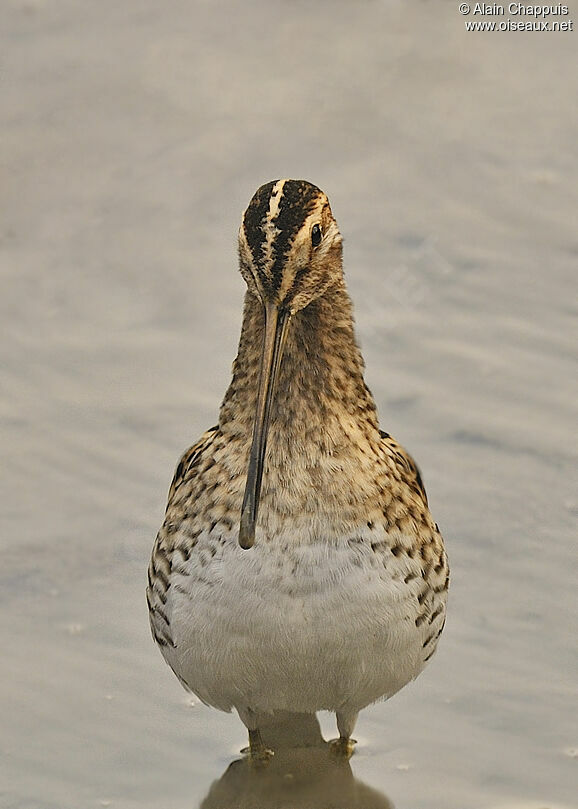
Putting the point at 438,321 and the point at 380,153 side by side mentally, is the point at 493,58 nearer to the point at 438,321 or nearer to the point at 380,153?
the point at 380,153

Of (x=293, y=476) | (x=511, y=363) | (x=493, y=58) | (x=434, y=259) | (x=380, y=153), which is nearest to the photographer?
(x=293, y=476)

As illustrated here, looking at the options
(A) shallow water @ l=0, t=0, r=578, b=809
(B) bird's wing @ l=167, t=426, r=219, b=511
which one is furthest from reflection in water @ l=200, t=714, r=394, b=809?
(B) bird's wing @ l=167, t=426, r=219, b=511

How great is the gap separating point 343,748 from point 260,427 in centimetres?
135

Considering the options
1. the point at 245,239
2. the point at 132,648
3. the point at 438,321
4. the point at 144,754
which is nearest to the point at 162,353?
the point at 438,321

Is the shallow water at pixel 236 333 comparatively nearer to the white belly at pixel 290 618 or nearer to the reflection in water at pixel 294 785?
the reflection in water at pixel 294 785

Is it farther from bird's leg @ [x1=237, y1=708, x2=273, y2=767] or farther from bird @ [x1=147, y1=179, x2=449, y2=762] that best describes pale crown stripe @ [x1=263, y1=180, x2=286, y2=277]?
bird's leg @ [x1=237, y1=708, x2=273, y2=767]

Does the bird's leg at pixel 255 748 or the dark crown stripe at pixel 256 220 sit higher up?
the dark crown stripe at pixel 256 220

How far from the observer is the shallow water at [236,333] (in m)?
5.25

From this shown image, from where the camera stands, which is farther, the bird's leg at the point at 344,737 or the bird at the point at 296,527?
the bird's leg at the point at 344,737

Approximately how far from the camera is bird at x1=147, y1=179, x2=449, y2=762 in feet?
14.6

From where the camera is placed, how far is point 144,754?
205 inches

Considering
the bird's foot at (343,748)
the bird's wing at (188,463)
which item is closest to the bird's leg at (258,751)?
the bird's foot at (343,748)

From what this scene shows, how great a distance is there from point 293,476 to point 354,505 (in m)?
0.19

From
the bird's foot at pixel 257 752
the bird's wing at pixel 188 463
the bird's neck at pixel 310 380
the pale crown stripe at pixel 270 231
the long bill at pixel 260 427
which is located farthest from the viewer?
the bird's foot at pixel 257 752
